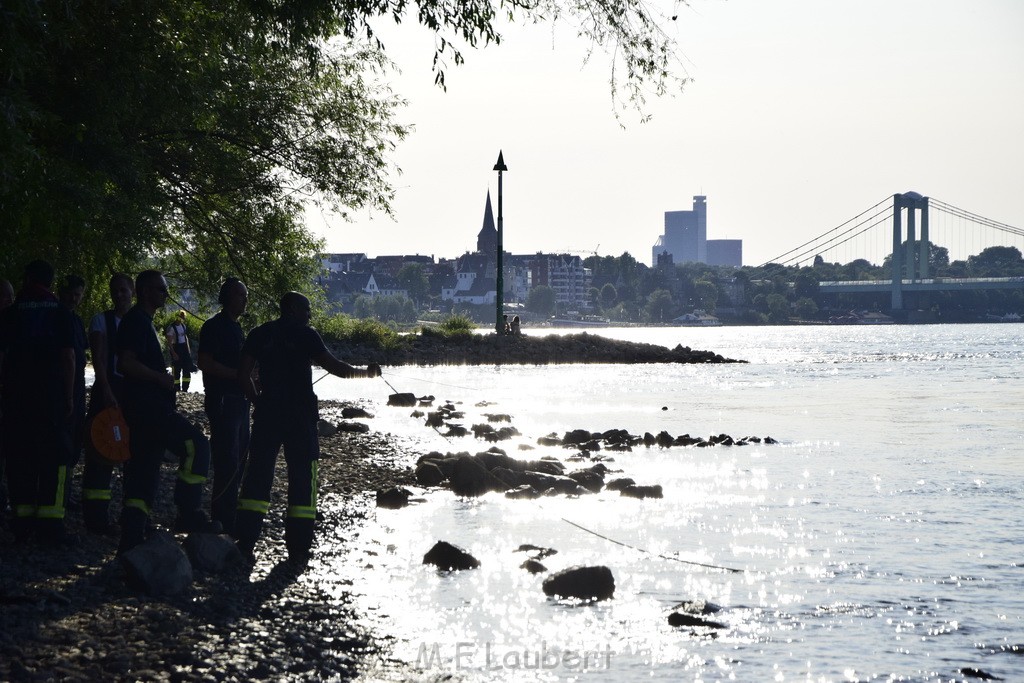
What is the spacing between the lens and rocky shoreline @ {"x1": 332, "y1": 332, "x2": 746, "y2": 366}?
5200 cm

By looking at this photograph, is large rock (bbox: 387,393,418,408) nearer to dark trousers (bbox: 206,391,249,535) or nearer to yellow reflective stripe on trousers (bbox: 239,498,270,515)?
dark trousers (bbox: 206,391,249,535)

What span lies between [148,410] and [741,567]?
5.14 meters

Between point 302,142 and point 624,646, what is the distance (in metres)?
14.3

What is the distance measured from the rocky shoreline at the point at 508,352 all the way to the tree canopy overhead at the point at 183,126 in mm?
26834

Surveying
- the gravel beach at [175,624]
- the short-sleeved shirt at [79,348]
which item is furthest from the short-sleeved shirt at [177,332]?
the gravel beach at [175,624]

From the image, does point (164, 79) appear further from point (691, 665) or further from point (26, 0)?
point (691, 665)

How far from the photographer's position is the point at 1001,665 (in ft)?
25.0

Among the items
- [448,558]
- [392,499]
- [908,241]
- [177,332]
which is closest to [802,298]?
[908,241]

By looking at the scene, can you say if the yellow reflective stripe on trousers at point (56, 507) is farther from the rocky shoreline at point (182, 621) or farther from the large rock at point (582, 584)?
the large rock at point (582, 584)

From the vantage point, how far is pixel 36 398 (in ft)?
28.2

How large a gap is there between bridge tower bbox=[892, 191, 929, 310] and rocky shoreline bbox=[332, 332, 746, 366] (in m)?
66.9

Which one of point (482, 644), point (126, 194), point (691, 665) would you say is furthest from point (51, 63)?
point (691, 665)

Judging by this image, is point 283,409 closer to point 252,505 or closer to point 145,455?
point 252,505

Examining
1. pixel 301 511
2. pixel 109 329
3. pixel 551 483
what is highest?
pixel 109 329
